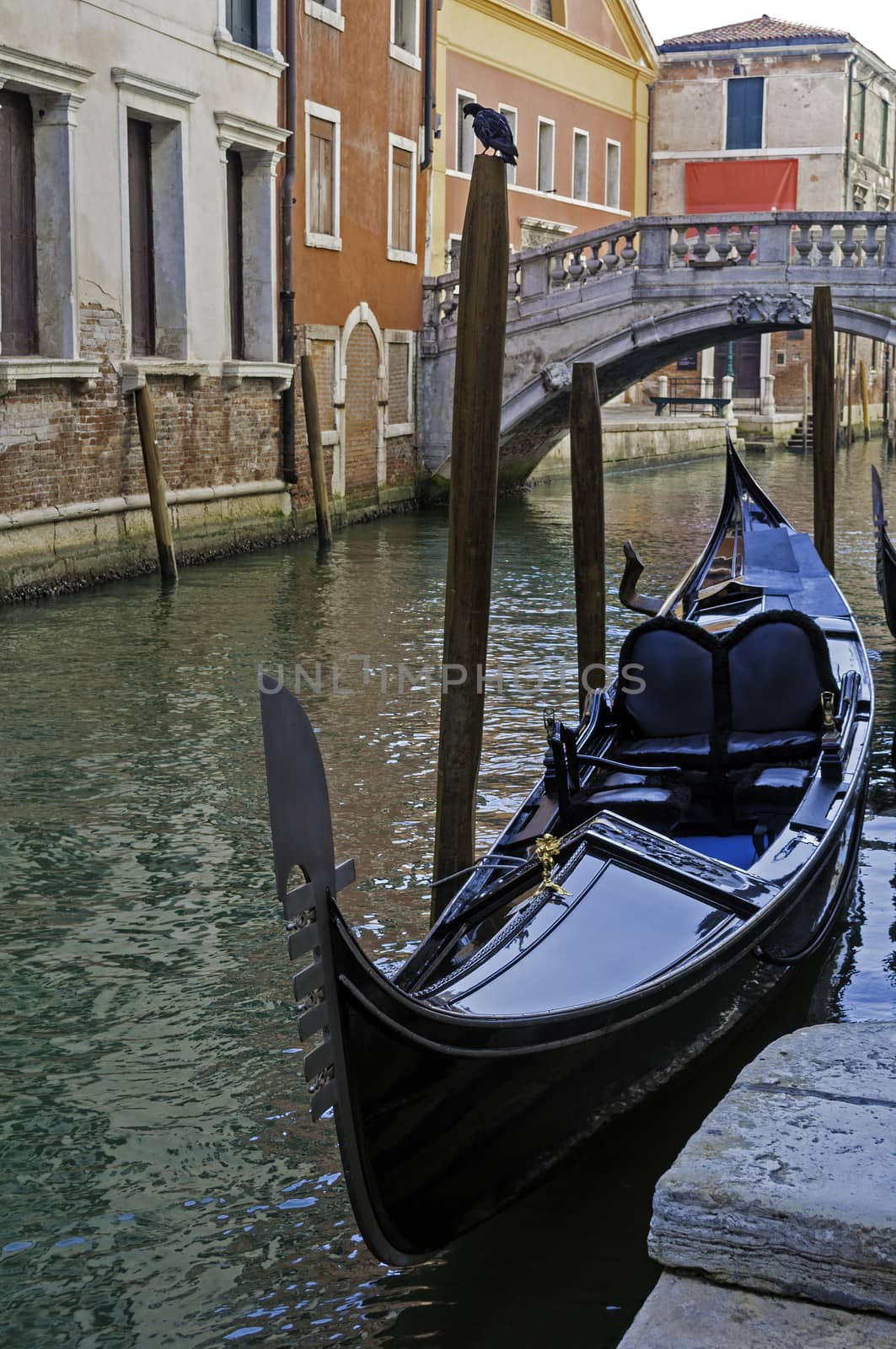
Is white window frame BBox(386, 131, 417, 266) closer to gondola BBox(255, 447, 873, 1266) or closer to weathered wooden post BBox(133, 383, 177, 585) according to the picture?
weathered wooden post BBox(133, 383, 177, 585)

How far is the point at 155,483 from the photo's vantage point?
28.5 feet

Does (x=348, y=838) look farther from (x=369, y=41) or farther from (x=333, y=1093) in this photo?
(x=369, y=41)

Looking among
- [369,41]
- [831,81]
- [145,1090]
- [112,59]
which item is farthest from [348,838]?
[831,81]

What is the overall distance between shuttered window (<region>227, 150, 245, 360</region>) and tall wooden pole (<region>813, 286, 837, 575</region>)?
376 centimetres

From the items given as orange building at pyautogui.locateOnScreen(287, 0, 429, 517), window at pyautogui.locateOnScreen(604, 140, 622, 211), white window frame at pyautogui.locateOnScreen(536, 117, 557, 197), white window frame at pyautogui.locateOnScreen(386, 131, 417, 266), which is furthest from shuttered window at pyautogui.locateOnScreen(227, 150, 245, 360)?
window at pyautogui.locateOnScreen(604, 140, 622, 211)

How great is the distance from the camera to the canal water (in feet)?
8.01

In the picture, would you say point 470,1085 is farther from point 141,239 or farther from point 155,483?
point 141,239

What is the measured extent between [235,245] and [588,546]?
565cm

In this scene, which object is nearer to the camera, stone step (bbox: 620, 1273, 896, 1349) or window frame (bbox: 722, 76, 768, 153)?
stone step (bbox: 620, 1273, 896, 1349)

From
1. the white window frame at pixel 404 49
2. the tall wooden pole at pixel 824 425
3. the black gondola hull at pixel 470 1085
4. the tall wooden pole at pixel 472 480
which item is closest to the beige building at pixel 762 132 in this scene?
the white window frame at pixel 404 49

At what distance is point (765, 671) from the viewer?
4.29 meters

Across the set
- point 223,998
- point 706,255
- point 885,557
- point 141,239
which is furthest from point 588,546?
point 706,255

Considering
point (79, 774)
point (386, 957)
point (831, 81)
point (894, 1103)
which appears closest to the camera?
point (894, 1103)

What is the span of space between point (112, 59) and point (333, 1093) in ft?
24.5
